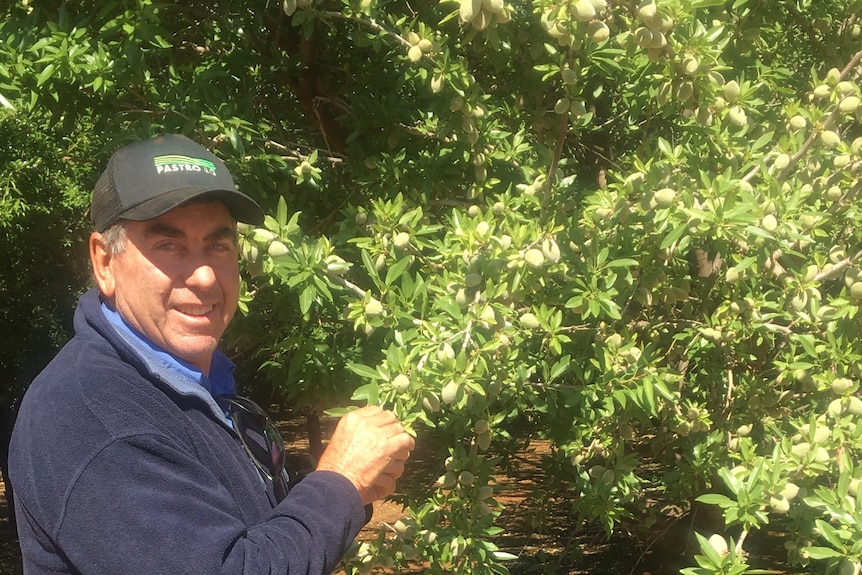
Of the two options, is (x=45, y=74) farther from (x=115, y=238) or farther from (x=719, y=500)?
(x=719, y=500)

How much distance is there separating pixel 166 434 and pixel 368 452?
0.45 m

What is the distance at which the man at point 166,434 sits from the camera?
1.50 m

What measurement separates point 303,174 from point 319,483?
66.6 inches

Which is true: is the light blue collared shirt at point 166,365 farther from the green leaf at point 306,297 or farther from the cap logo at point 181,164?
the green leaf at point 306,297

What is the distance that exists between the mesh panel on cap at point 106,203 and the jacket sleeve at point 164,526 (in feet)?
1.76

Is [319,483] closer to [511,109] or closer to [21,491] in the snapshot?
[21,491]

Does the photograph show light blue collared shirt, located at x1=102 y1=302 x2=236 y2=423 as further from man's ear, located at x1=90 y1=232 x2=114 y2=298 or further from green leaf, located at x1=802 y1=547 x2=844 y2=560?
green leaf, located at x1=802 y1=547 x2=844 y2=560

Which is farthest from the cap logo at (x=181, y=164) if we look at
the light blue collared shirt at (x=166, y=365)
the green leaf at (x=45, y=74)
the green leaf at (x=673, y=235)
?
the green leaf at (x=673, y=235)

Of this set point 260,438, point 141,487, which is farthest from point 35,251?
point 141,487

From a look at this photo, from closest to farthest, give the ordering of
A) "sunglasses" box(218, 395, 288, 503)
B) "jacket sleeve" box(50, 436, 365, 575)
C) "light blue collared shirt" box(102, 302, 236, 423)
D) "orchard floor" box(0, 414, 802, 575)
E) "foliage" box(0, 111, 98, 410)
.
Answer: "jacket sleeve" box(50, 436, 365, 575), "light blue collared shirt" box(102, 302, 236, 423), "sunglasses" box(218, 395, 288, 503), "orchard floor" box(0, 414, 802, 575), "foliage" box(0, 111, 98, 410)

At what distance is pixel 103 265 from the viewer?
6.37ft

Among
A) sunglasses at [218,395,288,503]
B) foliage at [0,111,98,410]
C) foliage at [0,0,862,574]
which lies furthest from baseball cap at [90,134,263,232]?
foliage at [0,111,98,410]

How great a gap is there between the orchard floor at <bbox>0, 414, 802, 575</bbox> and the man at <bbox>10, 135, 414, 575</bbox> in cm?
248

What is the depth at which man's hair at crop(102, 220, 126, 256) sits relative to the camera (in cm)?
188
